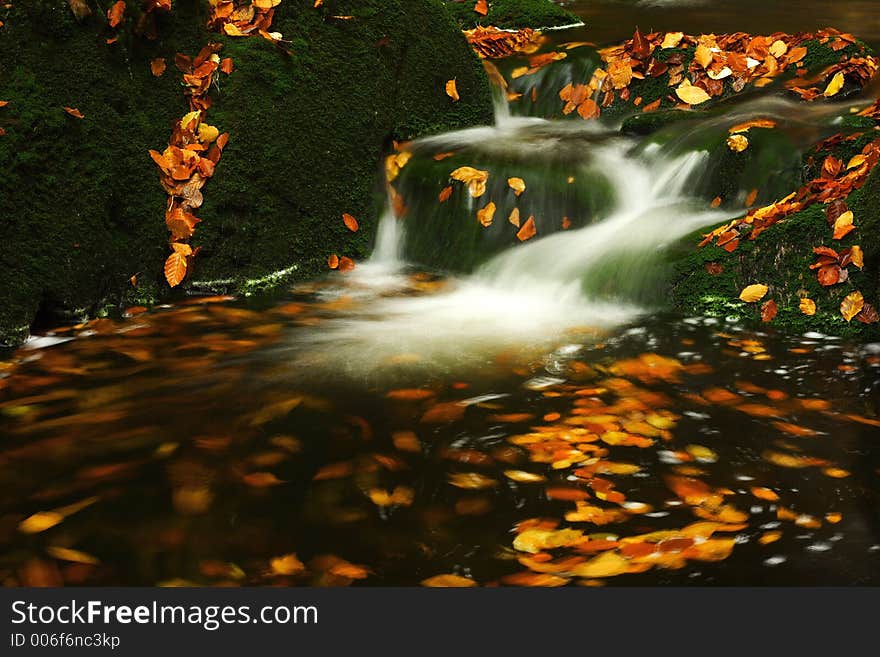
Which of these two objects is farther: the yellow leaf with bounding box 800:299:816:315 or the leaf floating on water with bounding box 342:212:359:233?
the leaf floating on water with bounding box 342:212:359:233

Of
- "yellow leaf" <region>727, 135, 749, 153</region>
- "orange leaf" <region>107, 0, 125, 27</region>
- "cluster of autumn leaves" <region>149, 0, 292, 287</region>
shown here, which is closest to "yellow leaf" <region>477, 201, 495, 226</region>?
"yellow leaf" <region>727, 135, 749, 153</region>

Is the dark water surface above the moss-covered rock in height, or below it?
below

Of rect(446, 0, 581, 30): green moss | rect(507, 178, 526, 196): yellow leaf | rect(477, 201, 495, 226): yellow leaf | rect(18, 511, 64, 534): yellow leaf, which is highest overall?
rect(446, 0, 581, 30): green moss

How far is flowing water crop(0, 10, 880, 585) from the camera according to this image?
266 centimetres

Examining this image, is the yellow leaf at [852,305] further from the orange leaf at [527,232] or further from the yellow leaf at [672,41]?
the yellow leaf at [672,41]

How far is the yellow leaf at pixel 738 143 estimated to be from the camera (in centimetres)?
567

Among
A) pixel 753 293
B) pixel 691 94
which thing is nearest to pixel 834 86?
pixel 691 94

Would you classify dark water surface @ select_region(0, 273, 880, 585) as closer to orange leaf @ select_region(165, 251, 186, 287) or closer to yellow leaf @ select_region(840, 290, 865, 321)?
yellow leaf @ select_region(840, 290, 865, 321)

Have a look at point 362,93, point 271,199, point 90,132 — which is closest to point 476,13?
point 362,93

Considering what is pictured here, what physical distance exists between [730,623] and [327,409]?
74.6 inches

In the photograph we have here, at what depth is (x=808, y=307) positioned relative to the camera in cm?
459

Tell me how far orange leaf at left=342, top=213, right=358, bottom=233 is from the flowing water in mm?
585

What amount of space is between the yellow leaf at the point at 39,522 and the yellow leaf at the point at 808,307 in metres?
3.58

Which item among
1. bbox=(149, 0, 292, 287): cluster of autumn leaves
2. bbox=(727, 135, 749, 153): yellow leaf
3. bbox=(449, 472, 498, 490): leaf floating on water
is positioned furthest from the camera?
bbox=(727, 135, 749, 153): yellow leaf
